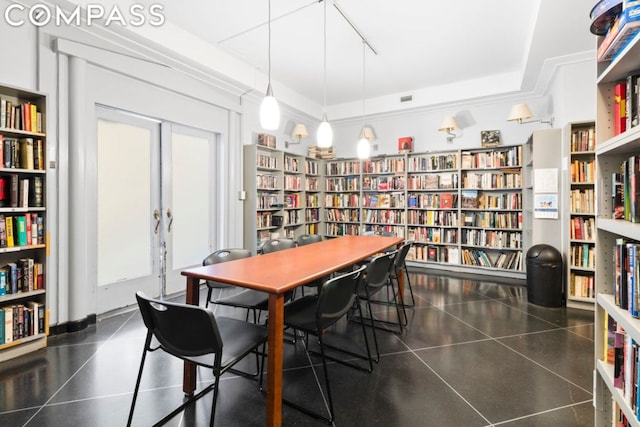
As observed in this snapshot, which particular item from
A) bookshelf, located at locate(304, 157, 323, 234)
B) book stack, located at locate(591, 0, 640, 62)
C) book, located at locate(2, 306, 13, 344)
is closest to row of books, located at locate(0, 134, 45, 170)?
book, located at locate(2, 306, 13, 344)

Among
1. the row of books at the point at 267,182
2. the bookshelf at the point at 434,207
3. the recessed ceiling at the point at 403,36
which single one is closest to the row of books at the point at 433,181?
the bookshelf at the point at 434,207

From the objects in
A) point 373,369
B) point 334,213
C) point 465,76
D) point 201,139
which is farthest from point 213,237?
point 465,76

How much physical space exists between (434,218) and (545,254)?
2.07 metres

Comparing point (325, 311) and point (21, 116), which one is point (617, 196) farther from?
point (21, 116)

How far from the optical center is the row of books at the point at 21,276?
8.04 ft

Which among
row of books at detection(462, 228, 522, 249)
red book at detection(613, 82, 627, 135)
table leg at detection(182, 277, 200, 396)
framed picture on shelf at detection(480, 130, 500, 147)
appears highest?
framed picture on shelf at detection(480, 130, 500, 147)

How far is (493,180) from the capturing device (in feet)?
16.9

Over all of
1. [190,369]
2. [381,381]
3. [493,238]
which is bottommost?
[381,381]

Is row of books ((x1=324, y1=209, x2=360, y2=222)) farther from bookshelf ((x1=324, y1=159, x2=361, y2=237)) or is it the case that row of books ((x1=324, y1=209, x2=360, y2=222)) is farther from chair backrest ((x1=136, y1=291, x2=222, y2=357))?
chair backrest ((x1=136, y1=291, x2=222, y2=357))

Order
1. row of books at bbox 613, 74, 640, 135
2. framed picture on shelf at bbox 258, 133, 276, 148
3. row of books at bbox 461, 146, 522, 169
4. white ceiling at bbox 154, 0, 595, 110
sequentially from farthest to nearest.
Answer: framed picture on shelf at bbox 258, 133, 276, 148 < row of books at bbox 461, 146, 522, 169 < white ceiling at bbox 154, 0, 595, 110 < row of books at bbox 613, 74, 640, 135

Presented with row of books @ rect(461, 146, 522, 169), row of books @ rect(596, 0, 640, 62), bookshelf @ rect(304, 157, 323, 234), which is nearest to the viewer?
row of books @ rect(596, 0, 640, 62)

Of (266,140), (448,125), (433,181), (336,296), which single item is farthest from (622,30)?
(266,140)

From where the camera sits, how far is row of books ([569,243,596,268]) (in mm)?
3660

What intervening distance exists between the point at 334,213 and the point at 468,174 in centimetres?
264
